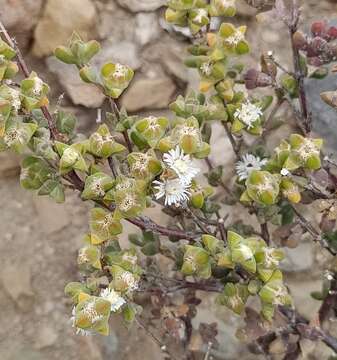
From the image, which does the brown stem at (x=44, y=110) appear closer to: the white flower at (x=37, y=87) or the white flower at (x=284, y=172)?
the white flower at (x=37, y=87)

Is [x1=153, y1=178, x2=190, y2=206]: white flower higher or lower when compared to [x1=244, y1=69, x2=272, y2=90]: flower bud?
higher

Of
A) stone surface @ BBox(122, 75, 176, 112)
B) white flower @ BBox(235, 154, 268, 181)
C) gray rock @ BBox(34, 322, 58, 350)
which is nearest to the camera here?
white flower @ BBox(235, 154, 268, 181)

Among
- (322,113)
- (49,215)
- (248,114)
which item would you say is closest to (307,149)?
(248,114)

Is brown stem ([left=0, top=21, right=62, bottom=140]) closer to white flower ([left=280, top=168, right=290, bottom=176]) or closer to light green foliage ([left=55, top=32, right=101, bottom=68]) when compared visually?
light green foliage ([left=55, top=32, right=101, bottom=68])

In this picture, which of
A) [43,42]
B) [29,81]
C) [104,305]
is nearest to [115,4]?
[43,42]

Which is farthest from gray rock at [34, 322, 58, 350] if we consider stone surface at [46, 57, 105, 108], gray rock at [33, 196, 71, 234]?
stone surface at [46, 57, 105, 108]

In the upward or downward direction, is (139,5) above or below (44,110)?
below

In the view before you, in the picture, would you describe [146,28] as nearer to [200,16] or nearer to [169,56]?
[169,56]
